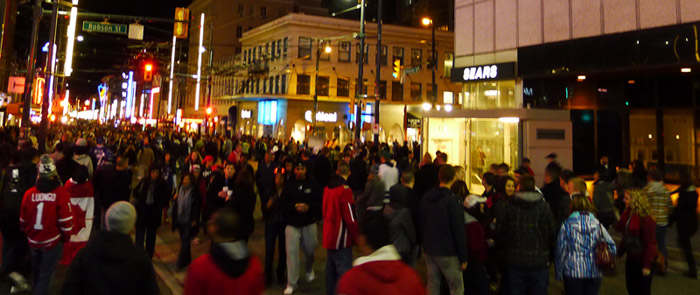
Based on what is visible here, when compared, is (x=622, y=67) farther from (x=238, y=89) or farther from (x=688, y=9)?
(x=238, y=89)

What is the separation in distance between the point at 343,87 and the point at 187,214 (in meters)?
39.5

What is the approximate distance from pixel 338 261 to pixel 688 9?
13.4m

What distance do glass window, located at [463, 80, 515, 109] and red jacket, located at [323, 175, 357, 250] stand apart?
13594mm

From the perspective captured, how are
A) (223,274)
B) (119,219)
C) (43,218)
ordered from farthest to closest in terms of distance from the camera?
1. (43,218)
2. (119,219)
3. (223,274)

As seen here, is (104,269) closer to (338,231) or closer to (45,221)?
(45,221)

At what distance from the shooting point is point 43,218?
5379mm

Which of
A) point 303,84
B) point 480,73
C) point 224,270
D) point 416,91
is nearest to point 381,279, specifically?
point 224,270

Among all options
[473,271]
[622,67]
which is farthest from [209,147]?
[622,67]

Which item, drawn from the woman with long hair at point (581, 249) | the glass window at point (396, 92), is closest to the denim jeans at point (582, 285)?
the woman with long hair at point (581, 249)

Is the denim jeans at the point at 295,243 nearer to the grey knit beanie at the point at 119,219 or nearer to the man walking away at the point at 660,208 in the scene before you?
the grey knit beanie at the point at 119,219

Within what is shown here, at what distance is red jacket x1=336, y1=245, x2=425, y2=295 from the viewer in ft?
9.42

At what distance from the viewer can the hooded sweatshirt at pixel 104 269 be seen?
3.22 m

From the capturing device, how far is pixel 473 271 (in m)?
5.70

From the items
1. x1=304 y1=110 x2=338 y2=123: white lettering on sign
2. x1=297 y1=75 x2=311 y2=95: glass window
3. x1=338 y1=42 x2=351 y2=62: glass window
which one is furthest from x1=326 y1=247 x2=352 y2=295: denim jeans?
x1=338 y1=42 x2=351 y2=62: glass window
